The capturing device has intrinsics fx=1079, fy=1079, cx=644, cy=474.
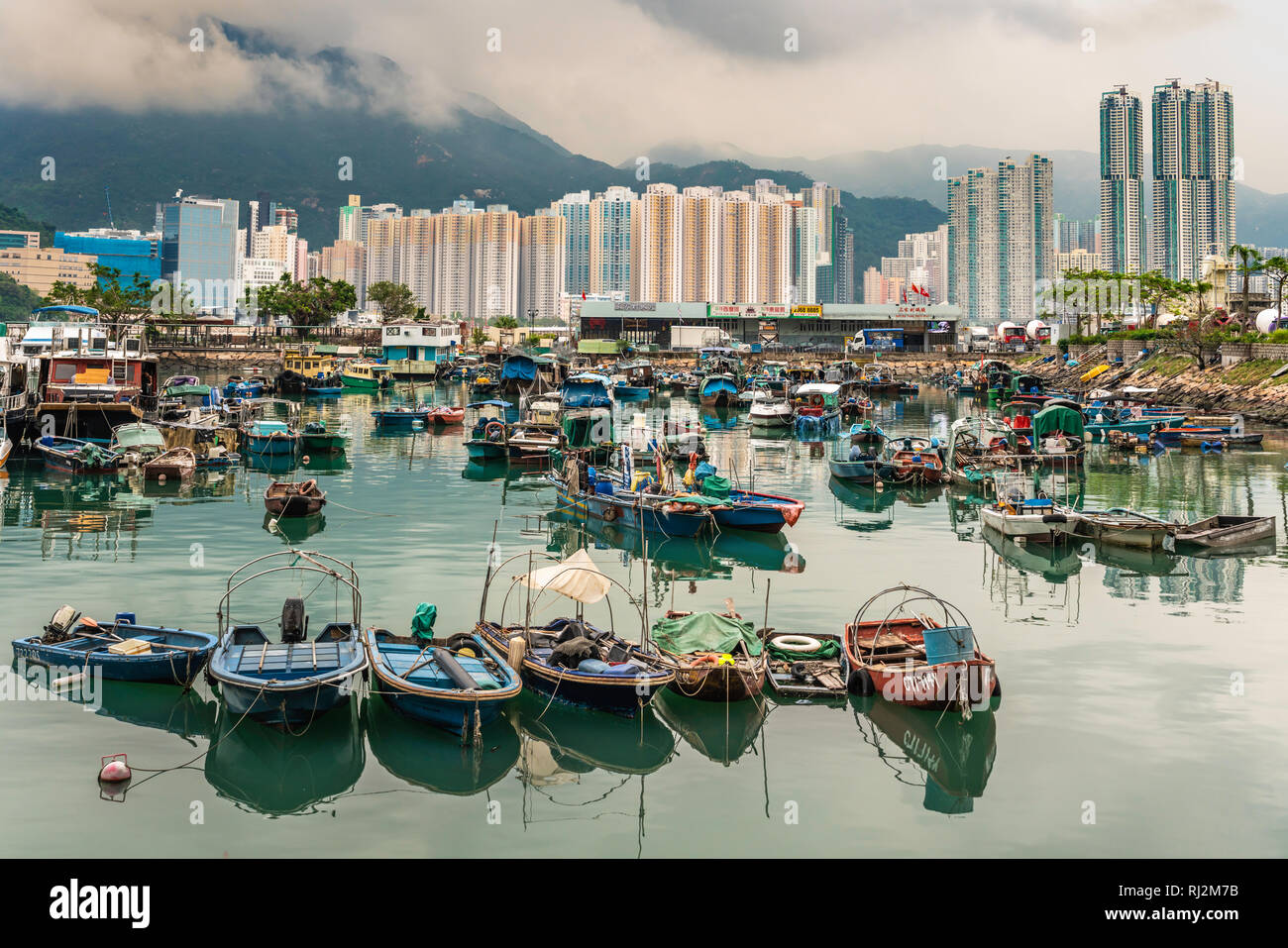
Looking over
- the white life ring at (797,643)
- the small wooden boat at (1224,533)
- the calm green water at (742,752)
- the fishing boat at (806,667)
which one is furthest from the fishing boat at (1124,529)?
the white life ring at (797,643)

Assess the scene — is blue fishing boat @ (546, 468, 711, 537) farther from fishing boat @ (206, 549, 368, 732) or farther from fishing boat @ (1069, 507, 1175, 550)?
fishing boat @ (206, 549, 368, 732)

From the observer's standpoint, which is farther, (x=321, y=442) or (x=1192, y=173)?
(x=1192, y=173)

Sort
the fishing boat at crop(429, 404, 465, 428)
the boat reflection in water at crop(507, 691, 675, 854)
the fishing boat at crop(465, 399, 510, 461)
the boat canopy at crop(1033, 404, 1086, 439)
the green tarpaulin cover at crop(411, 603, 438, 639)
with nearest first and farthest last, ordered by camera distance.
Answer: the boat reflection in water at crop(507, 691, 675, 854) < the green tarpaulin cover at crop(411, 603, 438, 639) < the fishing boat at crop(465, 399, 510, 461) < the boat canopy at crop(1033, 404, 1086, 439) < the fishing boat at crop(429, 404, 465, 428)

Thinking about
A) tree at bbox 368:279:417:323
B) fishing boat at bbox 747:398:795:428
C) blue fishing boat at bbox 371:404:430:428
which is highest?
tree at bbox 368:279:417:323

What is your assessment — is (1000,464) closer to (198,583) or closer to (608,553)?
(608,553)

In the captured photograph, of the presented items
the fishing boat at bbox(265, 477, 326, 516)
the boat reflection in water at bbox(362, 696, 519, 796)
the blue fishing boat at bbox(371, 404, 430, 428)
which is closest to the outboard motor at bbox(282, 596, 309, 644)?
the boat reflection in water at bbox(362, 696, 519, 796)

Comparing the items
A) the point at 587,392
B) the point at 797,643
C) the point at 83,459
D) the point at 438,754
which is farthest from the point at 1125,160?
the point at 438,754

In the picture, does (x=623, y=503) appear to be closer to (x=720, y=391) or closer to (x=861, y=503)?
(x=861, y=503)
